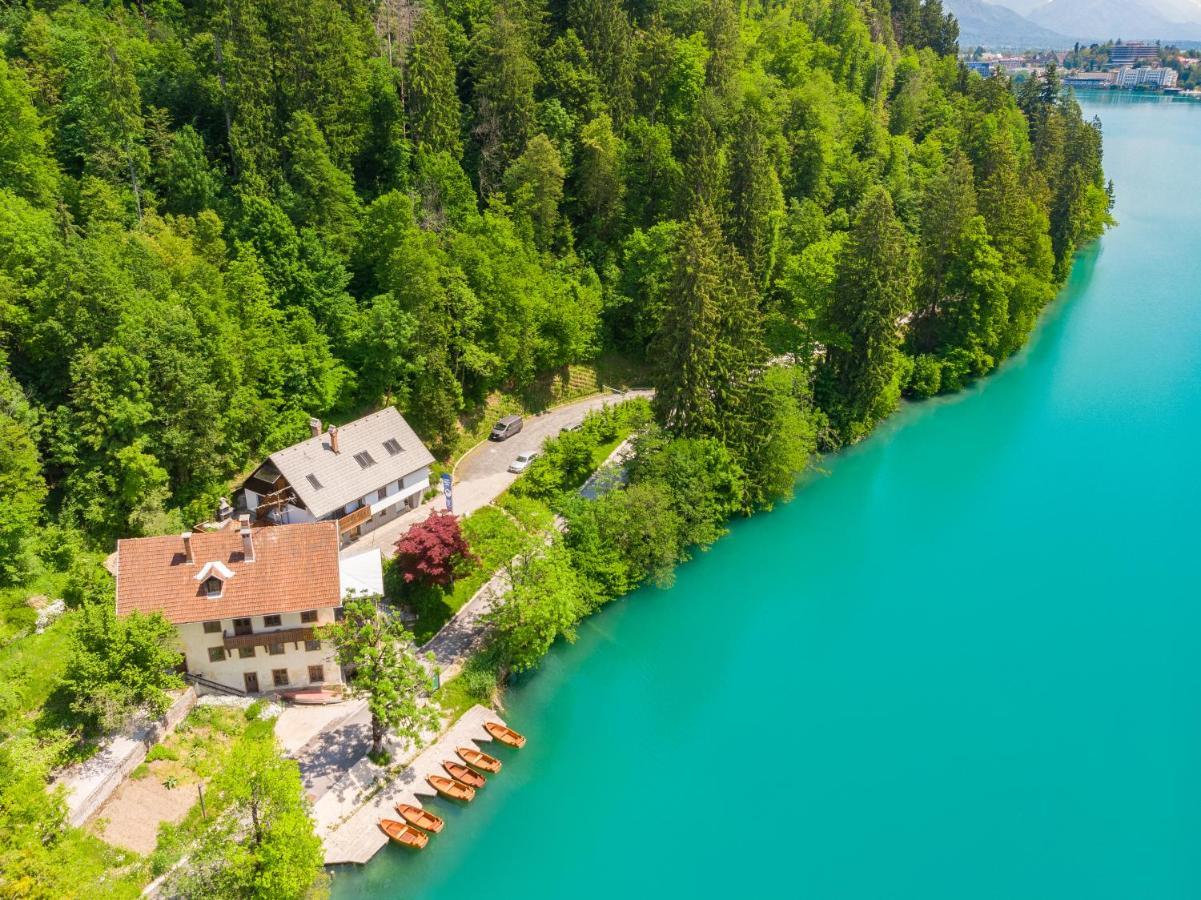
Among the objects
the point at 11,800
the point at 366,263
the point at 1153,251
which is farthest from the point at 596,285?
the point at 1153,251

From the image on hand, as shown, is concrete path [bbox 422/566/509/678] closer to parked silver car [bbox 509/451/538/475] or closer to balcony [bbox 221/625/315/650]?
balcony [bbox 221/625/315/650]

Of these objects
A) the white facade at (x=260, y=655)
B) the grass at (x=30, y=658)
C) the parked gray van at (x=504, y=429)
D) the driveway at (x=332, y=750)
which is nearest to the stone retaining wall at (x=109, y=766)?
the grass at (x=30, y=658)

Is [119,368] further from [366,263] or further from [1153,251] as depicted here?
[1153,251]

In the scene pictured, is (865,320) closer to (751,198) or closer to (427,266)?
(751,198)

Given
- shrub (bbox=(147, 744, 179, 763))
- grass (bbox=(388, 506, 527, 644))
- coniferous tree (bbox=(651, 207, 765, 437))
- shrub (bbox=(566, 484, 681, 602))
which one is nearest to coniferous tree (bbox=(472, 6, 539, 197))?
coniferous tree (bbox=(651, 207, 765, 437))

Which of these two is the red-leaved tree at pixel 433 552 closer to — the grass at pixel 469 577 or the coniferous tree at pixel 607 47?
the grass at pixel 469 577

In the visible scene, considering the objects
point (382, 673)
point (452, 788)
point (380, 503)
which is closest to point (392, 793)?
point (452, 788)
